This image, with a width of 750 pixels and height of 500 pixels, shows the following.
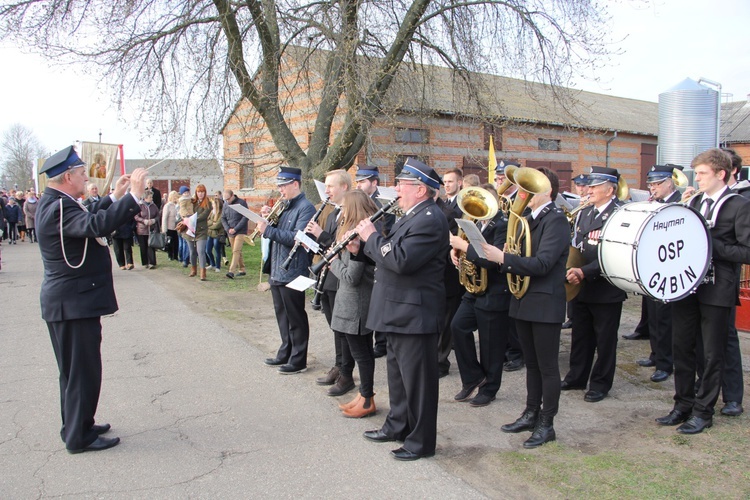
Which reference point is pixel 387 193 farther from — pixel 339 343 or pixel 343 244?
pixel 343 244

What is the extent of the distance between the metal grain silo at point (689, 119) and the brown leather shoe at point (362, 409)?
12.6 m

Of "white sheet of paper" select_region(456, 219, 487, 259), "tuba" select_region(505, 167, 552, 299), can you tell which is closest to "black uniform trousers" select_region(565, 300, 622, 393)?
"tuba" select_region(505, 167, 552, 299)

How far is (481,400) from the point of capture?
5.20m

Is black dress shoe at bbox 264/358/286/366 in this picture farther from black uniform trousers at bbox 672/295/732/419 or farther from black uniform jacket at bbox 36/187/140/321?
black uniform trousers at bbox 672/295/732/419

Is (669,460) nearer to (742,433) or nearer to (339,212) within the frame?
(742,433)

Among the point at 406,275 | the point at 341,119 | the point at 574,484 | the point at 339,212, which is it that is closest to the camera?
the point at 574,484

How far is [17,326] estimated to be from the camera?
834cm

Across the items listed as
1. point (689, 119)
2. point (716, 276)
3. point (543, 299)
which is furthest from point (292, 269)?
point (689, 119)

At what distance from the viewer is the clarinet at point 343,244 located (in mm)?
4344

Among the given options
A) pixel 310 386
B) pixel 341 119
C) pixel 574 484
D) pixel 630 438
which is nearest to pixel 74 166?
pixel 310 386

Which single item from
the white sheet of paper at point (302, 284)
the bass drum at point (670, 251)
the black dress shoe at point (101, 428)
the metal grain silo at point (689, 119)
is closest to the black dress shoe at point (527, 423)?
the bass drum at point (670, 251)

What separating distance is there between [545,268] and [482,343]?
56.4 inches

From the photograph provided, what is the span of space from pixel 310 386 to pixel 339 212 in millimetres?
1694

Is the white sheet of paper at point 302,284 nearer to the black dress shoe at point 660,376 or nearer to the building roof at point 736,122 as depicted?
the black dress shoe at point 660,376
